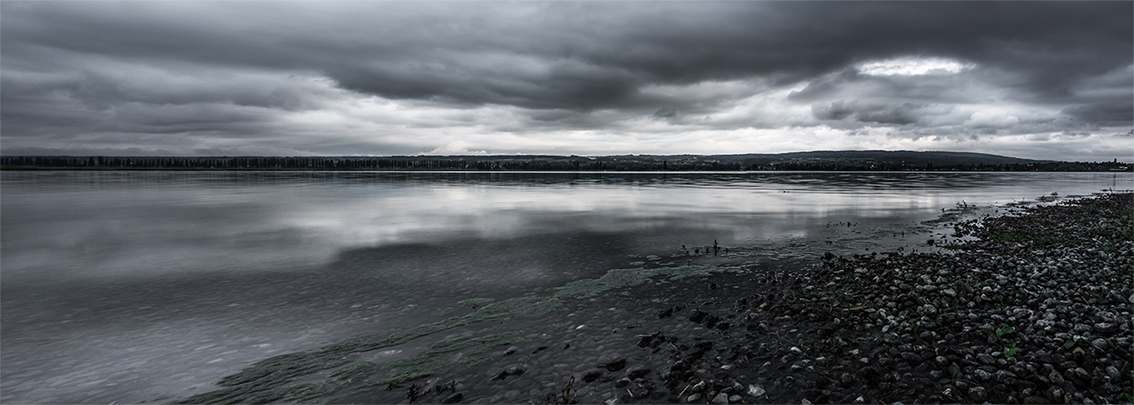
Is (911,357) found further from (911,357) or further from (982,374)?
(982,374)

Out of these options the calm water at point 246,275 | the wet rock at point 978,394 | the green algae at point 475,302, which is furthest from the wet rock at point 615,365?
the calm water at point 246,275

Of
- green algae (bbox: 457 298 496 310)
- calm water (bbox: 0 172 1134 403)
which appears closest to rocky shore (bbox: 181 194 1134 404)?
green algae (bbox: 457 298 496 310)

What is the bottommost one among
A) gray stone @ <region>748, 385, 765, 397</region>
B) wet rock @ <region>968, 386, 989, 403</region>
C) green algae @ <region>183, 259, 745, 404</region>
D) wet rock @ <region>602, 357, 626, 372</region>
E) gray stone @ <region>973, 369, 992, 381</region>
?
green algae @ <region>183, 259, 745, 404</region>

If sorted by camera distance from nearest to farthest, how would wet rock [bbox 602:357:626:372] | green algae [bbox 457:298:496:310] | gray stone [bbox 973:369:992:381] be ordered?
gray stone [bbox 973:369:992:381] < wet rock [bbox 602:357:626:372] < green algae [bbox 457:298:496:310]

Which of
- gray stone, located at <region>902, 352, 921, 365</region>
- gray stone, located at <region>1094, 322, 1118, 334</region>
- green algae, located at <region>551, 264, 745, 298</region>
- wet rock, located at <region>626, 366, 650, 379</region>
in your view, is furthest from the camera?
green algae, located at <region>551, 264, 745, 298</region>

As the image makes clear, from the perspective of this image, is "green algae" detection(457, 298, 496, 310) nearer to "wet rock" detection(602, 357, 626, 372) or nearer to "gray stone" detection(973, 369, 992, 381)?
"wet rock" detection(602, 357, 626, 372)

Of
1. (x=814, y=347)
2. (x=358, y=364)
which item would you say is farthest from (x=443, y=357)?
(x=814, y=347)

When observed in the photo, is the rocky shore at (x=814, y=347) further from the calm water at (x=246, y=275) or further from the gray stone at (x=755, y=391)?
the calm water at (x=246, y=275)

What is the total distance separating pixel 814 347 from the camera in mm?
8594

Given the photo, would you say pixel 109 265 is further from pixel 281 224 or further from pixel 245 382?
pixel 245 382

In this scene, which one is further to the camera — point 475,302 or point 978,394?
point 475,302

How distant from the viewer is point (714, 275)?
595 inches

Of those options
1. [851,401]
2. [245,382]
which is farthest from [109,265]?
[851,401]

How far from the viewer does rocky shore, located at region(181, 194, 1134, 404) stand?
7.05 m
